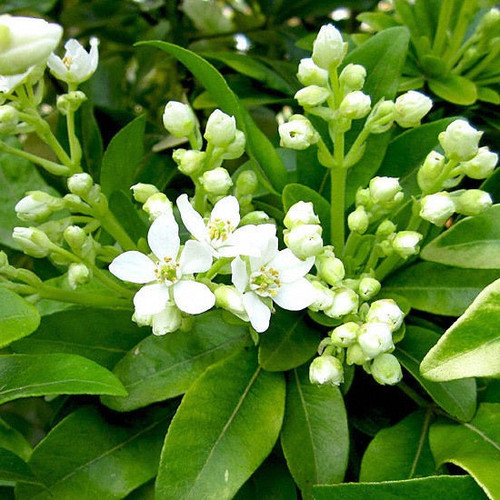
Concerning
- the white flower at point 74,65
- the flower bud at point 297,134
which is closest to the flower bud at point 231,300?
the flower bud at point 297,134

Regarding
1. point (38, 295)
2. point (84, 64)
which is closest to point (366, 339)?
point (38, 295)

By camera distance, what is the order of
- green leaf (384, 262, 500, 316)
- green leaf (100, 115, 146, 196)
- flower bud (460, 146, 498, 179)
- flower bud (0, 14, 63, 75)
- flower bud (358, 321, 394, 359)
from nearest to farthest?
1. flower bud (0, 14, 63, 75)
2. flower bud (358, 321, 394, 359)
3. flower bud (460, 146, 498, 179)
4. green leaf (384, 262, 500, 316)
5. green leaf (100, 115, 146, 196)

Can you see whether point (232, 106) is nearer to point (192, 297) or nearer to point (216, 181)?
point (216, 181)

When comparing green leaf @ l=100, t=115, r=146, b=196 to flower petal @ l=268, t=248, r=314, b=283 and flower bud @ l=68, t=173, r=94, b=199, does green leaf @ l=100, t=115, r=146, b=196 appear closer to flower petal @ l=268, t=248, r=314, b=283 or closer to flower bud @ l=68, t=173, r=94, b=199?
flower bud @ l=68, t=173, r=94, b=199

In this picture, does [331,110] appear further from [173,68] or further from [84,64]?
[173,68]

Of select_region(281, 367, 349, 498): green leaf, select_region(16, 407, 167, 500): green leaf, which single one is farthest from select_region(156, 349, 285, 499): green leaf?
select_region(16, 407, 167, 500): green leaf

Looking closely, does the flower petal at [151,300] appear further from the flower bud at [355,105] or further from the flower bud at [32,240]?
the flower bud at [355,105]

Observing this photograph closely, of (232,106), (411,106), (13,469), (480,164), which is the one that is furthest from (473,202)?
(13,469)
